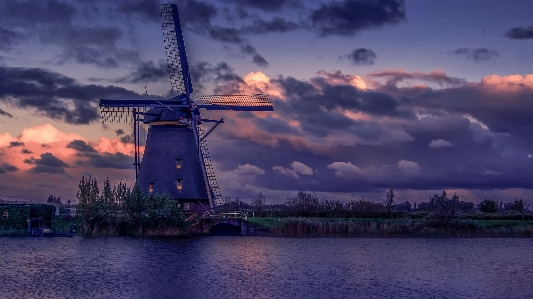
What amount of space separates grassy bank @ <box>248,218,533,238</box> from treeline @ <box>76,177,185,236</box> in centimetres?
1017

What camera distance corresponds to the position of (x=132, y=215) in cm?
6072

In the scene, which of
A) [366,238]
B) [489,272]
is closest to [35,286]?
[489,272]

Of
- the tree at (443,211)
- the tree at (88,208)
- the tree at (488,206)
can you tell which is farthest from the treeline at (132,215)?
the tree at (488,206)

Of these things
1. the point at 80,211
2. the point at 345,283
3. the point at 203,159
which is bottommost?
the point at 345,283

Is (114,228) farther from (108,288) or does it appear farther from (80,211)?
(108,288)

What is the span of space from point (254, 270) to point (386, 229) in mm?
30906

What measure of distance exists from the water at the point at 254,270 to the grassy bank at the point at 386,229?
711 cm

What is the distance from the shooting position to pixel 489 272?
37.6 meters

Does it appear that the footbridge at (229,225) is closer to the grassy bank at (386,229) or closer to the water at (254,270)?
the grassy bank at (386,229)

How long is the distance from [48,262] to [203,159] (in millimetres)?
28615

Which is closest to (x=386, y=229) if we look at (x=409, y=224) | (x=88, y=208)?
(x=409, y=224)

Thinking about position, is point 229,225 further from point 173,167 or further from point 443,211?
point 443,211

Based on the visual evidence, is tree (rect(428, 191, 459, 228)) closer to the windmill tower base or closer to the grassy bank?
the grassy bank

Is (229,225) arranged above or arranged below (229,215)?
below
